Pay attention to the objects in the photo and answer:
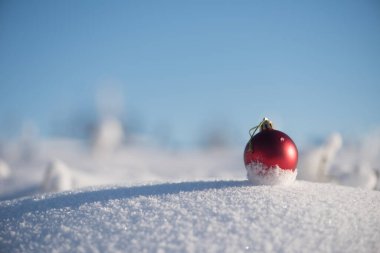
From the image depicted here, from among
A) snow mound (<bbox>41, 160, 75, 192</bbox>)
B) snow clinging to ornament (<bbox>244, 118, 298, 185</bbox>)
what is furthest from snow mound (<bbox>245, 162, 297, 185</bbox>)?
snow mound (<bbox>41, 160, 75, 192</bbox>)

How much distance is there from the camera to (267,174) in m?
2.26

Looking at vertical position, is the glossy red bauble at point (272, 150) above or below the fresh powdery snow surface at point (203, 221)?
above

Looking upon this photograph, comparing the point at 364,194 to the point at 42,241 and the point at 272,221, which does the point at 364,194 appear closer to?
the point at 272,221

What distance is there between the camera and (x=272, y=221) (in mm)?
1803

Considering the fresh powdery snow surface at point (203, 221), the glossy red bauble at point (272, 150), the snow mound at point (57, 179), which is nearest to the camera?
the fresh powdery snow surface at point (203, 221)

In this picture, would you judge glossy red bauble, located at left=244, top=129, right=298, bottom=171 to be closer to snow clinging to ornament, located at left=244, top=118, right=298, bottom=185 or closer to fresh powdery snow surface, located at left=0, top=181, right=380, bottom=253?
snow clinging to ornament, located at left=244, top=118, right=298, bottom=185

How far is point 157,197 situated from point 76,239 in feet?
1.83

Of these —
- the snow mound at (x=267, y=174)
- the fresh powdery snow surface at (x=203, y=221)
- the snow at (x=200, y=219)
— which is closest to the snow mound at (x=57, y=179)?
the snow at (x=200, y=219)

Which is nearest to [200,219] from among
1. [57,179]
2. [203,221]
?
[203,221]

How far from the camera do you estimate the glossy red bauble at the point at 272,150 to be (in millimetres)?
2246

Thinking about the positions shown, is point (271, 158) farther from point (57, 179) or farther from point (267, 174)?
point (57, 179)

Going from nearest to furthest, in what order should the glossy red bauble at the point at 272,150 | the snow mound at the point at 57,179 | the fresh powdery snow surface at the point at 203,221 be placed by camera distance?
1. the fresh powdery snow surface at the point at 203,221
2. the glossy red bauble at the point at 272,150
3. the snow mound at the point at 57,179

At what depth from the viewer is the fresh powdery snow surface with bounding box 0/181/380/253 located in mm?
1663

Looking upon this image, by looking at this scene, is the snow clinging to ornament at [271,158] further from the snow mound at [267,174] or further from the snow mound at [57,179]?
the snow mound at [57,179]
